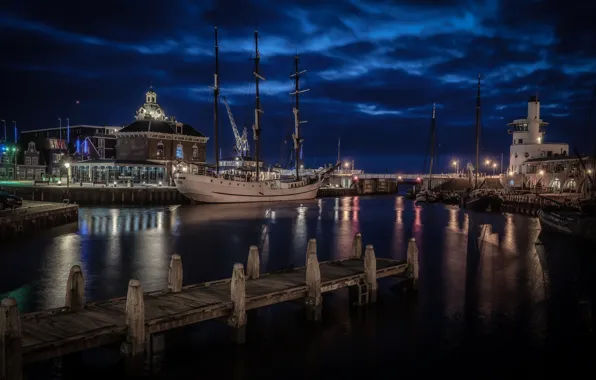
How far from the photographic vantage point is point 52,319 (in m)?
11.9

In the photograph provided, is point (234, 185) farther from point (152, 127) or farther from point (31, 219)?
point (31, 219)

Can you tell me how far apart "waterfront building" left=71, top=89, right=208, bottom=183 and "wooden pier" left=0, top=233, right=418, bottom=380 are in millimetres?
64912

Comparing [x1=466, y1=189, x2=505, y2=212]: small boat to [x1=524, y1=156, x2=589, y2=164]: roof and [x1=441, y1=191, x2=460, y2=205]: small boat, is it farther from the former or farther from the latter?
[x1=441, y1=191, x2=460, y2=205]: small boat

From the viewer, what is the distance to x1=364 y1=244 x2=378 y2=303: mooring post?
17.6 meters

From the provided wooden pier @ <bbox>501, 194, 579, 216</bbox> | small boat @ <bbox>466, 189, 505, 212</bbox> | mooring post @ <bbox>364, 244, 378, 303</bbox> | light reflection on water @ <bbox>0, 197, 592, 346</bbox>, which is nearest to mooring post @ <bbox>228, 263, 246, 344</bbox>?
mooring post @ <bbox>364, 244, 378, 303</bbox>

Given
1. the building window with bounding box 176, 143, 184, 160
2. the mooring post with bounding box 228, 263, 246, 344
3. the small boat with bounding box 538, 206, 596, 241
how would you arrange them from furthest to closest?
the building window with bounding box 176, 143, 184, 160 < the small boat with bounding box 538, 206, 596, 241 < the mooring post with bounding box 228, 263, 246, 344

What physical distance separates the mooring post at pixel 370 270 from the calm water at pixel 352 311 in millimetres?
787

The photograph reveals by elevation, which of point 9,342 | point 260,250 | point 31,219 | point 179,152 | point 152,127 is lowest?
point 260,250

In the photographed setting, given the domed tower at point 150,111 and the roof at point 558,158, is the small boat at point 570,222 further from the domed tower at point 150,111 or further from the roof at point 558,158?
the domed tower at point 150,111

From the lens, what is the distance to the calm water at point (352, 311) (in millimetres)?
13664

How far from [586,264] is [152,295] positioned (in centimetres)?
2558

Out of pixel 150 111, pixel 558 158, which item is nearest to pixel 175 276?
pixel 558 158

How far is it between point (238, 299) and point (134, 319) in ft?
9.99

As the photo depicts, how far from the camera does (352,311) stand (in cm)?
1770
